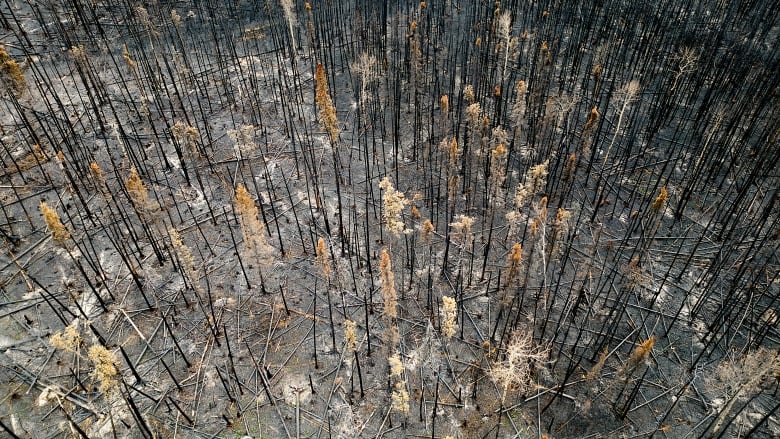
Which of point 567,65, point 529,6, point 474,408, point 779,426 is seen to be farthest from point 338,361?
point 529,6

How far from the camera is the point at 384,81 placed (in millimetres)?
18359

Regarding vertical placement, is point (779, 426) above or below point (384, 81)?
below

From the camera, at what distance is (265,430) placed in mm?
8641

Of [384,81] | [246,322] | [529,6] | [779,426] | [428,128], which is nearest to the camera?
[779,426]

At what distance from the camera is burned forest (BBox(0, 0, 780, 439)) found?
894 cm

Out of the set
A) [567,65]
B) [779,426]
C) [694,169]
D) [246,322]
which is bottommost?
[779,426]

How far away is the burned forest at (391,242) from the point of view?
352 inches

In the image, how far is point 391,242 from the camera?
12.1 m

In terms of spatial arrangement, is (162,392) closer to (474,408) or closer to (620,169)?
(474,408)

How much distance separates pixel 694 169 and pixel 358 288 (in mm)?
10504

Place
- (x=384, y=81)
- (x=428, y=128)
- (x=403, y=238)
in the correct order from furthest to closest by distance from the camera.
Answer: (x=384, y=81)
(x=428, y=128)
(x=403, y=238)

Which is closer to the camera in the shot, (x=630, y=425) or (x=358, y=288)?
(x=630, y=425)

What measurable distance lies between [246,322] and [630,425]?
317 inches

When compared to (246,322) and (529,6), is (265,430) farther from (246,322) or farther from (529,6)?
(529,6)
